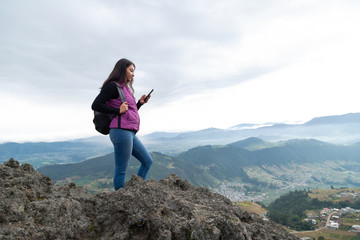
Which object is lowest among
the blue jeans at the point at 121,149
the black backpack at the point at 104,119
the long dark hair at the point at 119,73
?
the blue jeans at the point at 121,149

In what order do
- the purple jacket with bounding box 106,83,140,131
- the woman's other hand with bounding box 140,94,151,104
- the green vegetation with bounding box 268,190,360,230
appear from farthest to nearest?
the green vegetation with bounding box 268,190,360,230, the woman's other hand with bounding box 140,94,151,104, the purple jacket with bounding box 106,83,140,131

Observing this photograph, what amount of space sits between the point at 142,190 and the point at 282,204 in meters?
161

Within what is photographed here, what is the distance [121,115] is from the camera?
18.6 ft

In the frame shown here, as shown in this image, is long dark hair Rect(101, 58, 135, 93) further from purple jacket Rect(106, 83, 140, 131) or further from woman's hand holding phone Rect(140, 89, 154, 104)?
woman's hand holding phone Rect(140, 89, 154, 104)

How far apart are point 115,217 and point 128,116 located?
2.71m

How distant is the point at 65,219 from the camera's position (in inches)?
163

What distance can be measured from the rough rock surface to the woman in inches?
38.0

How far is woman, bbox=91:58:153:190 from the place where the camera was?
551 centimetres

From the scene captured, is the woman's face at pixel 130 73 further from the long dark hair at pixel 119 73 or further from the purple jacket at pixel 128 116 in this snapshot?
the purple jacket at pixel 128 116

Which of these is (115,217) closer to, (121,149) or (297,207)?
(121,149)

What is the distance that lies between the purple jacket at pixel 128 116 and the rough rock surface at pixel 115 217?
1.77m

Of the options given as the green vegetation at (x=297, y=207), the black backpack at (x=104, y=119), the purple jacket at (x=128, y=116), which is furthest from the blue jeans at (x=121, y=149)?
the green vegetation at (x=297, y=207)

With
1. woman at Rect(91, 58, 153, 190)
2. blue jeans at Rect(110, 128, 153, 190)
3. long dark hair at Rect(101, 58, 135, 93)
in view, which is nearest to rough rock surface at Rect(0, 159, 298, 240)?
blue jeans at Rect(110, 128, 153, 190)

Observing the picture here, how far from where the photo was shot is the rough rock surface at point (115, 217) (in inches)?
146
